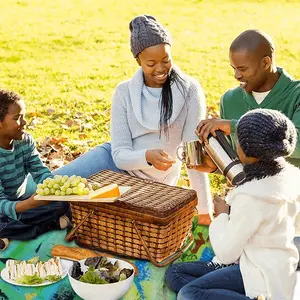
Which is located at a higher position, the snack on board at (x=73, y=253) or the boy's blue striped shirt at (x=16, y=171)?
the boy's blue striped shirt at (x=16, y=171)

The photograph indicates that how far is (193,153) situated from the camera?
335cm

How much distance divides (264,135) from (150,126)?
134 centimetres

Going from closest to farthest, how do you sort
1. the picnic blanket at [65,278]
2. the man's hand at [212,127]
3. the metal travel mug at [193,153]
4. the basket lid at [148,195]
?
1. the picnic blanket at [65,278]
2. the basket lid at [148,195]
3. the man's hand at [212,127]
4. the metal travel mug at [193,153]

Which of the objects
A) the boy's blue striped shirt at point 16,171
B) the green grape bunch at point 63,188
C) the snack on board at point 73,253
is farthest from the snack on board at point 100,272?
the boy's blue striped shirt at point 16,171

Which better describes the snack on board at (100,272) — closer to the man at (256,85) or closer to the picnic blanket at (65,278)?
the picnic blanket at (65,278)

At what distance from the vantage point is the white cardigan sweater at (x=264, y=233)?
95.4 inches

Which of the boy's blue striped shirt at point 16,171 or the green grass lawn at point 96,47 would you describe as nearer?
the boy's blue striped shirt at point 16,171

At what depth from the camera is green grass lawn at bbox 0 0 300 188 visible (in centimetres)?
651

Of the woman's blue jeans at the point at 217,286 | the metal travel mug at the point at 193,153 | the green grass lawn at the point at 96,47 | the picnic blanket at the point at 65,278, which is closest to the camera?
the woman's blue jeans at the point at 217,286

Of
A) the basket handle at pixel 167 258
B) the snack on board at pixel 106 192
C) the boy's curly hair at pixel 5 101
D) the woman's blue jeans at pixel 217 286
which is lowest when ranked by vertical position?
the basket handle at pixel 167 258

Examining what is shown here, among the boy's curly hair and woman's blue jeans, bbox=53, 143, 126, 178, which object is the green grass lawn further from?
the boy's curly hair

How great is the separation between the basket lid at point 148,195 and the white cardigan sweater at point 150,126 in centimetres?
23

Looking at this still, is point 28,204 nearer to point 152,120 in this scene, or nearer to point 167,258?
point 167,258

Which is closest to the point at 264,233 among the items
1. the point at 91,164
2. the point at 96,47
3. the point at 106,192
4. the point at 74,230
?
the point at 106,192
